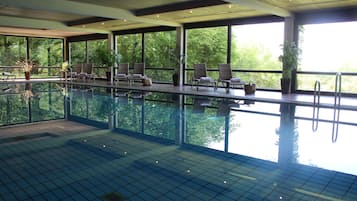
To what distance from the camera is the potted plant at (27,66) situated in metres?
17.4

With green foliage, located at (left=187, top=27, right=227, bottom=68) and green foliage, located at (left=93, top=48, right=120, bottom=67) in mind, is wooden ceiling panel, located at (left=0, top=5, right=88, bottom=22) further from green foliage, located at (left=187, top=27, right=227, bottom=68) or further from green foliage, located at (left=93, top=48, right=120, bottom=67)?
green foliage, located at (left=187, top=27, right=227, bottom=68)

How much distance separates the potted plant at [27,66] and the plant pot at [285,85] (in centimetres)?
1387

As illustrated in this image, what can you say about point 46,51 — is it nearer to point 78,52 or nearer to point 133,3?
point 78,52

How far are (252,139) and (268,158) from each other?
982 millimetres

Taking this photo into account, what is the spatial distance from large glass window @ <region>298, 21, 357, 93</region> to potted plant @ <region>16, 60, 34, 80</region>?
14.3 metres

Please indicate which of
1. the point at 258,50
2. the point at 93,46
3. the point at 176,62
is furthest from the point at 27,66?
the point at 258,50

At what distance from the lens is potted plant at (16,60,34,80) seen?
17438 millimetres

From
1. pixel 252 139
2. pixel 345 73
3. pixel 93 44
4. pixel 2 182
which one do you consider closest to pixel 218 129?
pixel 252 139

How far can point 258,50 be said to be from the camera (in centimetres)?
1209

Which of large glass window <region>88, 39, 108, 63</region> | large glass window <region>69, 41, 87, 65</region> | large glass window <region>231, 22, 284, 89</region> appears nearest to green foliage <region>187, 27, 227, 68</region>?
large glass window <region>231, 22, 284, 89</region>

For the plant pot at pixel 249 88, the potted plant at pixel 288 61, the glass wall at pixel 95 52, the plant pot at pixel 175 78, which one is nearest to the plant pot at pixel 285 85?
the potted plant at pixel 288 61

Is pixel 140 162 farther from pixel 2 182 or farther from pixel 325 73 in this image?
pixel 325 73

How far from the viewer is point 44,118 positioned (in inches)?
254

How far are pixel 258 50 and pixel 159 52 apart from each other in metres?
4.96
